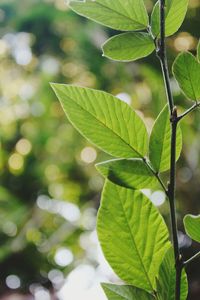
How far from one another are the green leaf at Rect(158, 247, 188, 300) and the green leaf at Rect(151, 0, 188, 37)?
0.70 ft

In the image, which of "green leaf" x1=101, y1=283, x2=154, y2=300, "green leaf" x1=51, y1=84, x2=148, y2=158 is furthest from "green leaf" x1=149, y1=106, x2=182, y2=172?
"green leaf" x1=101, y1=283, x2=154, y2=300

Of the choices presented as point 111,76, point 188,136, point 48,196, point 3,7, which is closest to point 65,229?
point 48,196

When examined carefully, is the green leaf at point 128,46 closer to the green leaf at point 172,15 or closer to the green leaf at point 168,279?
the green leaf at point 172,15

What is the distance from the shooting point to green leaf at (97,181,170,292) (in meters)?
0.40

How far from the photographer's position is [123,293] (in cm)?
39

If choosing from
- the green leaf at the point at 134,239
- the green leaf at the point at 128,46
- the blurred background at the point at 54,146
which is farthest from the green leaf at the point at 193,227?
the blurred background at the point at 54,146

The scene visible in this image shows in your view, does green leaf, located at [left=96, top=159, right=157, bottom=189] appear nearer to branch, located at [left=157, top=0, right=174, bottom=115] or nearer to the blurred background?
branch, located at [left=157, top=0, right=174, bottom=115]

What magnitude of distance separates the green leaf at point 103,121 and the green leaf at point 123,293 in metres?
0.12

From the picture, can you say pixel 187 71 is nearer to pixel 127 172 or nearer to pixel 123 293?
pixel 127 172

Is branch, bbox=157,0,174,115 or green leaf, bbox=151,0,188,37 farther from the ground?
green leaf, bbox=151,0,188,37

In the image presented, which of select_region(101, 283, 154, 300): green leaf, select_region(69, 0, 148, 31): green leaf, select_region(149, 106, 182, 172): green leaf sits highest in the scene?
select_region(69, 0, 148, 31): green leaf

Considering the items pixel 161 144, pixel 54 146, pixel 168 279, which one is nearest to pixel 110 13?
pixel 161 144

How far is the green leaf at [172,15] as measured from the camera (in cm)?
42

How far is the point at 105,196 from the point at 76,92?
0.33 ft
